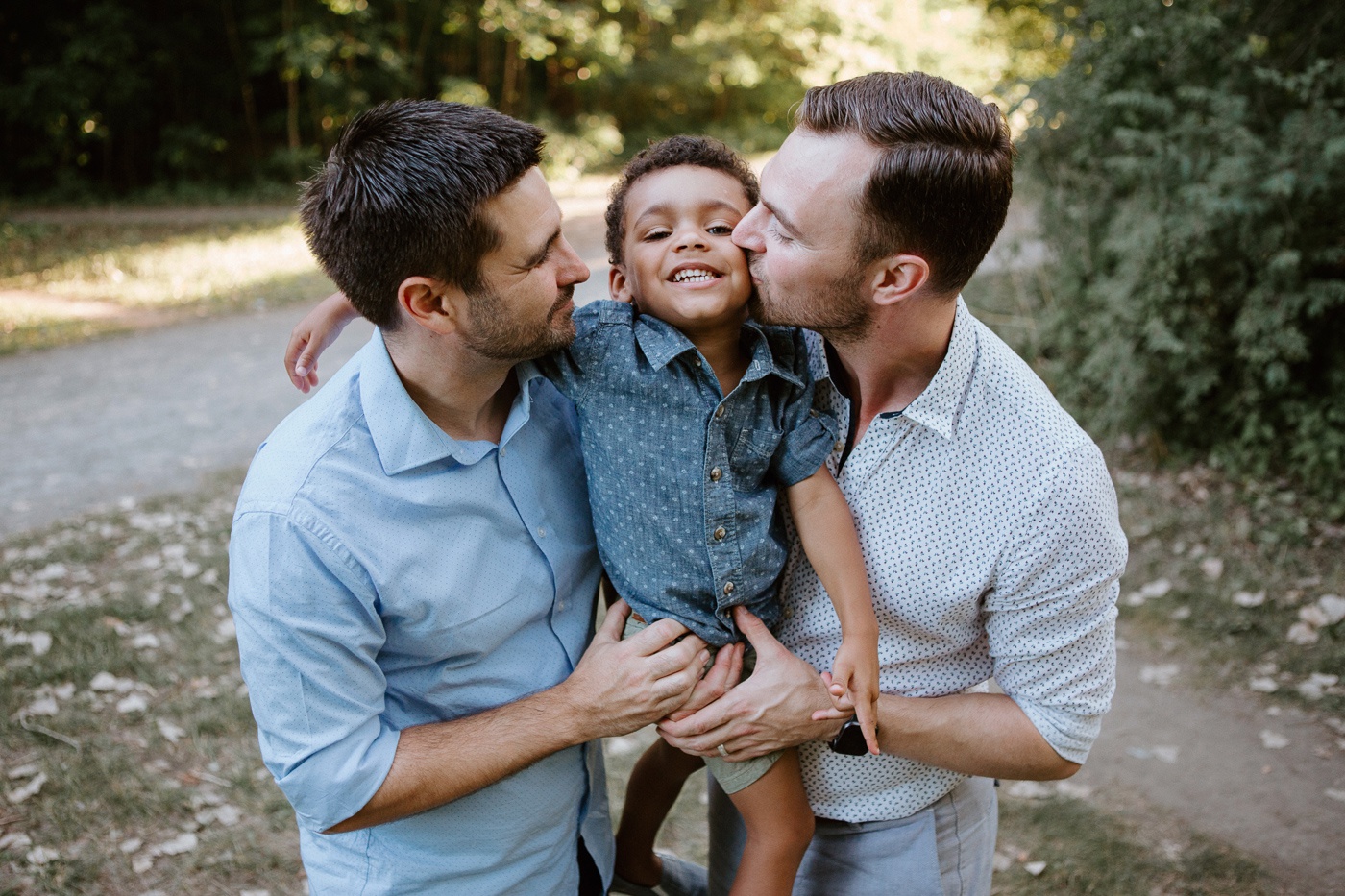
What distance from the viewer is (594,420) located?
215cm

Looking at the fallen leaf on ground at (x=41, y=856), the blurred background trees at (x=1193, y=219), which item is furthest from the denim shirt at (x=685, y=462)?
the blurred background trees at (x=1193, y=219)

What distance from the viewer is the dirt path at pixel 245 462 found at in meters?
3.83

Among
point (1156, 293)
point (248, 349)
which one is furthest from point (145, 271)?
point (1156, 293)

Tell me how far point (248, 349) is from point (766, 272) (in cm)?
833

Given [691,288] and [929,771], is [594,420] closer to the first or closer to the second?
[691,288]

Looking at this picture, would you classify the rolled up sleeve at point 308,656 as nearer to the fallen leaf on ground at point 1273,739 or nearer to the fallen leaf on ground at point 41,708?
the fallen leaf on ground at point 41,708

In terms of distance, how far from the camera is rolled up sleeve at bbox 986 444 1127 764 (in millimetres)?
1917

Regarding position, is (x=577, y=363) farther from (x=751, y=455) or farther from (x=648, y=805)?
(x=648, y=805)

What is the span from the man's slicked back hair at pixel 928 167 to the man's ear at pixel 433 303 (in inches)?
32.8

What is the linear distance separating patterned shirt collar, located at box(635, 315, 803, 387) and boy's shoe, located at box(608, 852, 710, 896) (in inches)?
62.4

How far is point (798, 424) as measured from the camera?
2.14 m

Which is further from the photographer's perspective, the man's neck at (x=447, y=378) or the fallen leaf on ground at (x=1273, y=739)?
the fallen leaf on ground at (x=1273, y=739)

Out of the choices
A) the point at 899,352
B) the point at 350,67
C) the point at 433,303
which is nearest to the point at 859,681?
the point at 899,352

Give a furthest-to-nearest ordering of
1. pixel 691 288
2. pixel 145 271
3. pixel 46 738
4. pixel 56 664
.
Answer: pixel 145 271 < pixel 56 664 < pixel 46 738 < pixel 691 288
